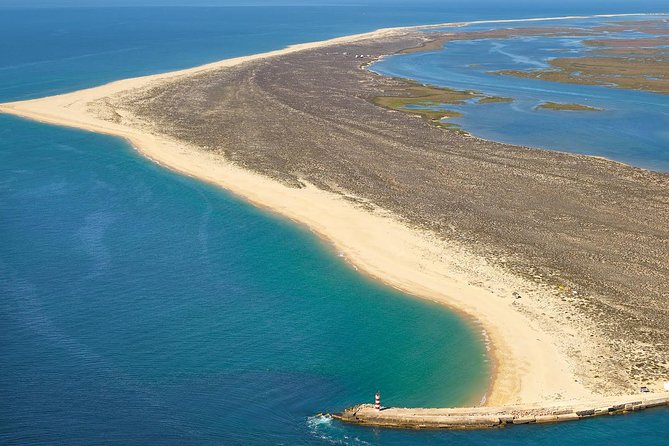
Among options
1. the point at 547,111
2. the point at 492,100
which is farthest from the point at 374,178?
the point at 492,100

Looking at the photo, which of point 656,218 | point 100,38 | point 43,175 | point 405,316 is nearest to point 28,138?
point 43,175

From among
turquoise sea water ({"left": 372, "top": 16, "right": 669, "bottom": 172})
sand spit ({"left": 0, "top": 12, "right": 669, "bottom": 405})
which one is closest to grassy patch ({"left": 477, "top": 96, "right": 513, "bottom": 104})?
turquoise sea water ({"left": 372, "top": 16, "right": 669, "bottom": 172})

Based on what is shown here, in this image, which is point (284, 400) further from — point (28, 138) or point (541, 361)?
point (28, 138)

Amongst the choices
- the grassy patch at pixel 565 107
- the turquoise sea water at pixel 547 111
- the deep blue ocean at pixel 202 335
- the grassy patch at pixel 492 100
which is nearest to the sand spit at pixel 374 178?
the deep blue ocean at pixel 202 335

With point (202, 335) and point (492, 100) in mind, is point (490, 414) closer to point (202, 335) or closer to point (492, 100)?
point (202, 335)

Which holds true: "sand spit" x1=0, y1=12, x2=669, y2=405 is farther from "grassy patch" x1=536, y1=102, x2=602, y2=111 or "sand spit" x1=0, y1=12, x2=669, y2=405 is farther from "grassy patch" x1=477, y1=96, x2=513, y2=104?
"grassy patch" x1=536, y1=102, x2=602, y2=111
